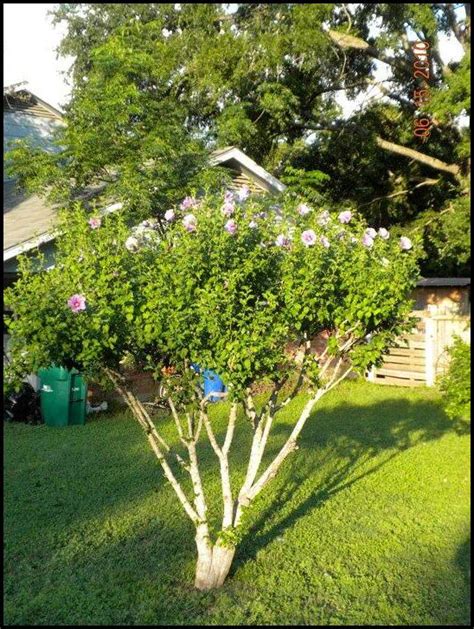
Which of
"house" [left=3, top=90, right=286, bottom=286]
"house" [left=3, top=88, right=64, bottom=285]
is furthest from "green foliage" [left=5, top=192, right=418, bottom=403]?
"house" [left=3, top=88, right=64, bottom=285]

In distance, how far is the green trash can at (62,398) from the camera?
9.80m

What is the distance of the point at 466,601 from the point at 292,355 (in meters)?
1.67

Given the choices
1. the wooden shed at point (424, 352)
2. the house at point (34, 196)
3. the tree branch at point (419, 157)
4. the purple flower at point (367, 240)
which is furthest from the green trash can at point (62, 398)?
the tree branch at point (419, 157)

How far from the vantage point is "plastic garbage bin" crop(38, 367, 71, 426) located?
32.1 ft

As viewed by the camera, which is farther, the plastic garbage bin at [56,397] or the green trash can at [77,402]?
the green trash can at [77,402]

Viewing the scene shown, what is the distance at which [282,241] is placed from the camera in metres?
4.27

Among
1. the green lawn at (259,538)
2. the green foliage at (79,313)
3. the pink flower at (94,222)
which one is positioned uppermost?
the pink flower at (94,222)

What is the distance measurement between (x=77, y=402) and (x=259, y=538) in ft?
17.1

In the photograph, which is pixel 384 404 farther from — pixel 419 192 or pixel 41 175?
pixel 419 192

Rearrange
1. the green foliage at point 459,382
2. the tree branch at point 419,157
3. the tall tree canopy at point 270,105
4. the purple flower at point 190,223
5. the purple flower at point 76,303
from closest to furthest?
the purple flower at point 76,303 < the purple flower at point 190,223 < the green foliage at point 459,382 < the tall tree canopy at point 270,105 < the tree branch at point 419,157

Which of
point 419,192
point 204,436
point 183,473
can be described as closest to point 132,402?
point 183,473

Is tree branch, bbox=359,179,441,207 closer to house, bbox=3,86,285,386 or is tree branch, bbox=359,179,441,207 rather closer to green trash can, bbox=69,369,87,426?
house, bbox=3,86,285,386

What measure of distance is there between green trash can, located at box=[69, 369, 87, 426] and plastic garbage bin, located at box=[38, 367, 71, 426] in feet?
0.30

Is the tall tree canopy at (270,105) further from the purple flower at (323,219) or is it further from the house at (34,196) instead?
the purple flower at (323,219)
